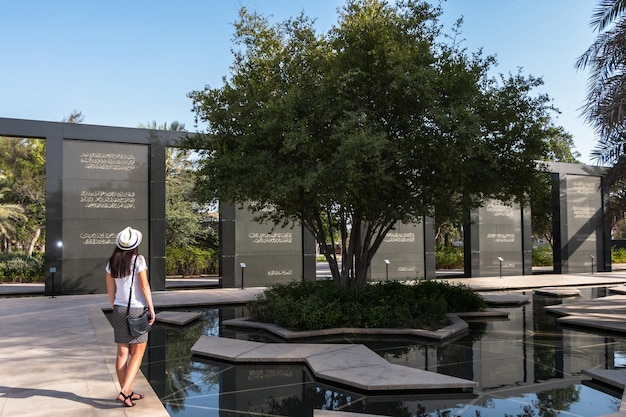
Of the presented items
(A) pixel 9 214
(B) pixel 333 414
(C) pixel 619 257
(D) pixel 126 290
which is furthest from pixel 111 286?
(C) pixel 619 257

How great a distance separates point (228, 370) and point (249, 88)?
6498mm

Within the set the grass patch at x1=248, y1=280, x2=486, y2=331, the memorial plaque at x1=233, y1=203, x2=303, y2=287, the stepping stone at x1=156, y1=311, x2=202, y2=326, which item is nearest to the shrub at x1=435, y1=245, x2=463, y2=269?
the memorial plaque at x1=233, y1=203, x2=303, y2=287

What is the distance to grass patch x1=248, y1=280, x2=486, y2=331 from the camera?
10547 millimetres

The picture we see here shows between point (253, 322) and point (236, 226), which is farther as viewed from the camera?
point (236, 226)

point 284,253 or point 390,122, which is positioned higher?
point 390,122

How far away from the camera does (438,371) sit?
7531mm

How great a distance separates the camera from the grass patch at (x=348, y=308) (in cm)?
1055

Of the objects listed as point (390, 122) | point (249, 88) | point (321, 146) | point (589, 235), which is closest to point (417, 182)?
point (390, 122)

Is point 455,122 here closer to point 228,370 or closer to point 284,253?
point 228,370

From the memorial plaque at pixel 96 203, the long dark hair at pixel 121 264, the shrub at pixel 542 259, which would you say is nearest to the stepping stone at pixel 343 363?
the long dark hair at pixel 121 264

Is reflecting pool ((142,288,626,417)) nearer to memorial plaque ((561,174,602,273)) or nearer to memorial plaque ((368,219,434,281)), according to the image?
memorial plaque ((368,219,434,281))

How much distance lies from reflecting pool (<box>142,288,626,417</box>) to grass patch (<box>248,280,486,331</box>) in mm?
768

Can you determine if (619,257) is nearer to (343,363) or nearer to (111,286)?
(343,363)

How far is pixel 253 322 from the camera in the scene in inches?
448
